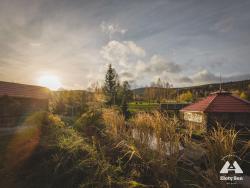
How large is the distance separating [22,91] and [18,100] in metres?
1.98

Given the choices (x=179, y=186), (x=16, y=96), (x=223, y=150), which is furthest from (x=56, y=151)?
(x=16, y=96)

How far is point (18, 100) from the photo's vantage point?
17.6m

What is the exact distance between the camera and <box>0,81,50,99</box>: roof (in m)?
17.6

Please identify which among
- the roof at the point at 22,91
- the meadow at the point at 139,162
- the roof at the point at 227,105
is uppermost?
the roof at the point at 22,91

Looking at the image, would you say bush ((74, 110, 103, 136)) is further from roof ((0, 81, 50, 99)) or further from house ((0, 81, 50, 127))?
roof ((0, 81, 50, 99))

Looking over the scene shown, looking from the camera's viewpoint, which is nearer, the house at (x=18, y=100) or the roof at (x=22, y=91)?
the house at (x=18, y=100)

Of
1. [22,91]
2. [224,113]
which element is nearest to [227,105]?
[224,113]

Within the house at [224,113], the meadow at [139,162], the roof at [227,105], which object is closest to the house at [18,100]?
the meadow at [139,162]

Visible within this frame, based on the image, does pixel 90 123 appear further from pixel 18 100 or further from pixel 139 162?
pixel 18 100

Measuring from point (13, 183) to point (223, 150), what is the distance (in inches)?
178

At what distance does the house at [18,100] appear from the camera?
520 inches

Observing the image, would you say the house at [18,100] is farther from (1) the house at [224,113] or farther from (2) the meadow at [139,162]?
(1) the house at [224,113]

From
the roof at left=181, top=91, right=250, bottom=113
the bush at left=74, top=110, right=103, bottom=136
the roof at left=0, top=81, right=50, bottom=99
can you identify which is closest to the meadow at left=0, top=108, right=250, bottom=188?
the bush at left=74, top=110, right=103, bottom=136

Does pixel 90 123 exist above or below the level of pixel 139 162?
above
